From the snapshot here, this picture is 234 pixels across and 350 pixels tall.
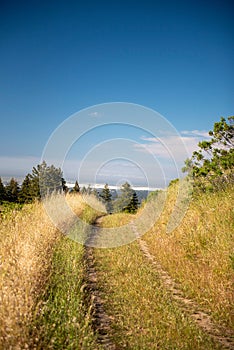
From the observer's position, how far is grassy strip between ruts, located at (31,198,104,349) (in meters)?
3.80

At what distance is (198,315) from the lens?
5.45m

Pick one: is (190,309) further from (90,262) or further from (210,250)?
(90,262)

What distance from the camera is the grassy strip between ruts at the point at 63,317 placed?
12.5ft

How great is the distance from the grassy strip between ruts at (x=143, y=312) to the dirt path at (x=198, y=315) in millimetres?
177

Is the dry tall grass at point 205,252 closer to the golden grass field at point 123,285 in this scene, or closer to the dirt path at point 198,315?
the golden grass field at point 123,285

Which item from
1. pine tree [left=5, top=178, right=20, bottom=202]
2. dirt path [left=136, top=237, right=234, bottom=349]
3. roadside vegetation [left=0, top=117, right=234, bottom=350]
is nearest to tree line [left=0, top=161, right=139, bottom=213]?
pine tree [left=5, top=178, right=20, bottom=202]

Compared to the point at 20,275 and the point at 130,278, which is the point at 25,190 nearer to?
the point at 130,278

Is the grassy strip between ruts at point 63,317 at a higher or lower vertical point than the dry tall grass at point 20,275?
lower

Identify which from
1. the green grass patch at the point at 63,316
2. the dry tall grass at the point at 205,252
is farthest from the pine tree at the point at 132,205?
the green grass patch at the point at 63,316

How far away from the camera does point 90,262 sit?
8953mm

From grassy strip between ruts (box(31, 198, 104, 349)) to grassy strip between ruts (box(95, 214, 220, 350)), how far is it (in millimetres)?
579

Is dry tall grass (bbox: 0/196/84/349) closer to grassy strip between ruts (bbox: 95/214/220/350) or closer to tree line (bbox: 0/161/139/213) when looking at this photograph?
grassy strip between ruts (bbox: 95/214/220/350)

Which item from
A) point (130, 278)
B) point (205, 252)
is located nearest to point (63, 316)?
point (130, 278)

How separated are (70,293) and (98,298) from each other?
3.02ft
